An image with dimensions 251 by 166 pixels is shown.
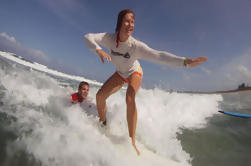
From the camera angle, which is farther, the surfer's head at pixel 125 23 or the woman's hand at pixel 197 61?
the surfer's head at pixel 125 23

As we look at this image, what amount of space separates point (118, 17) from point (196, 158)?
3.16 meters

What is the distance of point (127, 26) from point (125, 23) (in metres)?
0.06

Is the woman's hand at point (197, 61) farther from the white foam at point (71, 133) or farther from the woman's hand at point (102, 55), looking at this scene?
the white foam at point (71, 133)

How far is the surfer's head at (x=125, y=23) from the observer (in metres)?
2.50

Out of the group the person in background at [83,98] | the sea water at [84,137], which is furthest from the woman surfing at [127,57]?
the person in background at [83,98]

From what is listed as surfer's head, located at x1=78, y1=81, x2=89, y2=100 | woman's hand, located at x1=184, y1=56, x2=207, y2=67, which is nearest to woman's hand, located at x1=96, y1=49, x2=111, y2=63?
woman's hand, located at x1=184, y1=56, x2=207, y2=67

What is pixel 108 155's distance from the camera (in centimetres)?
216

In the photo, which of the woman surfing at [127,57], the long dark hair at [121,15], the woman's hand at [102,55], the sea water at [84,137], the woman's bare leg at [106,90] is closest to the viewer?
the sea water at [84,137]

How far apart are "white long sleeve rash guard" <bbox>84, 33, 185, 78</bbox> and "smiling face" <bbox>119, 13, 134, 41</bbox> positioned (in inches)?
5.0

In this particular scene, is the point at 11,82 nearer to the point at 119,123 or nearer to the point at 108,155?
the point at 119,123

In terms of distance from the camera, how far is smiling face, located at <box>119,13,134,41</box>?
2496mm

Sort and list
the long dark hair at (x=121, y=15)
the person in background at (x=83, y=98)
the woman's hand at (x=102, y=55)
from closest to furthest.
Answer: the woman's hand at (x=102, y=55), the long dark hair at (x=121, y=15), the person in background at (x=83, y=98)

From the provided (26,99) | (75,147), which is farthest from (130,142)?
(26,99)

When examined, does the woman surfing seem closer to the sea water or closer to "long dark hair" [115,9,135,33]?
"long dark hair" [115,9,135,33]
